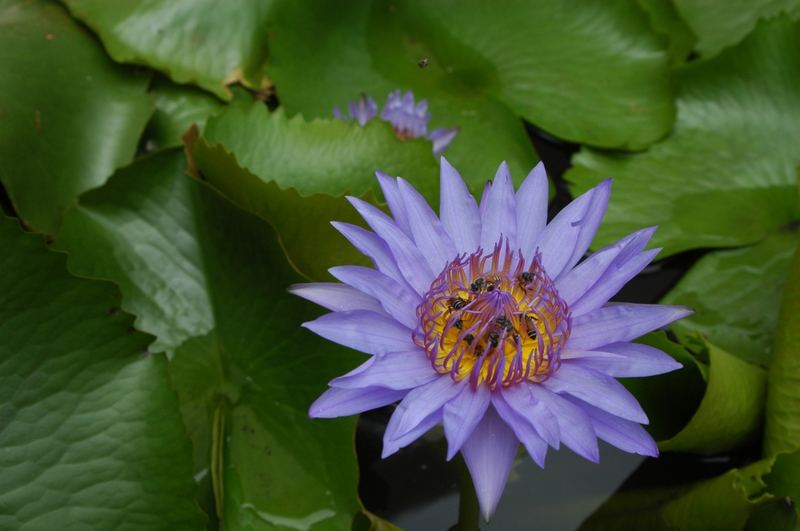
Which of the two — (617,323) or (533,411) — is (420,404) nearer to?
(533,411)

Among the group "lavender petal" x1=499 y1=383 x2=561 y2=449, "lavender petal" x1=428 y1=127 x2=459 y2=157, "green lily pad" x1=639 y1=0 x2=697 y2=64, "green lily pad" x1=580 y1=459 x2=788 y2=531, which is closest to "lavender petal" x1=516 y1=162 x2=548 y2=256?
"lavender petal" x1=499 y1=383 x2=561 y2=449

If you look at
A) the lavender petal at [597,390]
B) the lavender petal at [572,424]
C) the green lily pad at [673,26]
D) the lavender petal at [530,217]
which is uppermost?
the green lily pad at [673,26]

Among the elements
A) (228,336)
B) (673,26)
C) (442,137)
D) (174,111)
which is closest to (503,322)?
(228,336)

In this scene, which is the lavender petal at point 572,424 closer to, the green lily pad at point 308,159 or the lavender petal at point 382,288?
the lavender petal at point 382,288

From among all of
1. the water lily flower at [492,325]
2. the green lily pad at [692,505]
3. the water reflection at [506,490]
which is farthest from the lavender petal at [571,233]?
the water reflection at [506,490]

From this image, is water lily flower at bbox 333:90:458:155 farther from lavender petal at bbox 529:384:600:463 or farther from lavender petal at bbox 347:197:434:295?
lavender petal at bbox 529:384:600:463

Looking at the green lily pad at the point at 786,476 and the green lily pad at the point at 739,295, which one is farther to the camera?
the green lily pad at the point at 739,295
